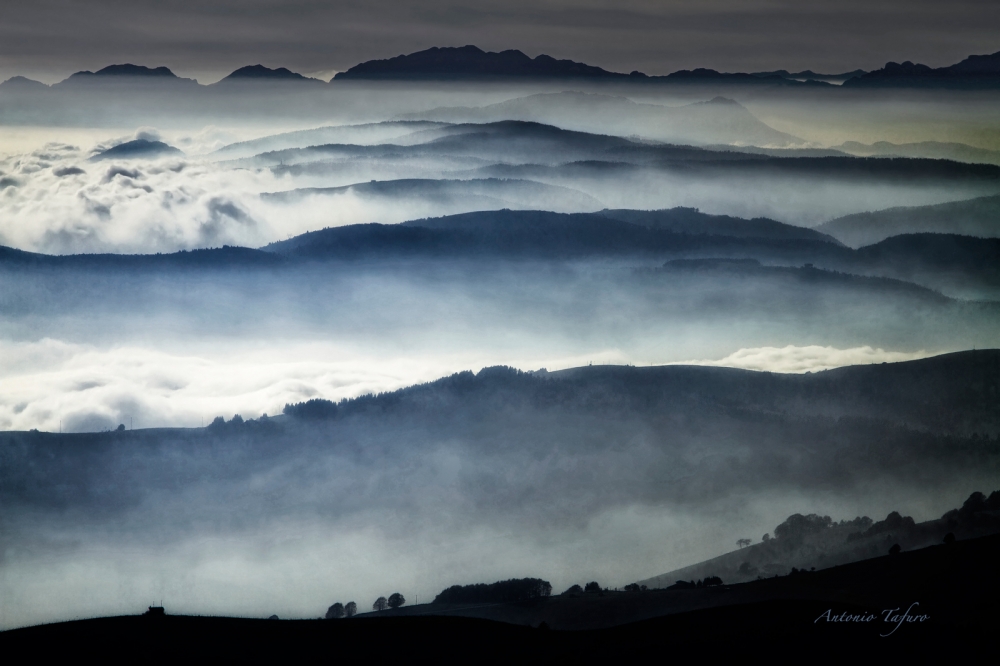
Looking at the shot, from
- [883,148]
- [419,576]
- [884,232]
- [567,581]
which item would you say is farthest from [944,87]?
[419,576]

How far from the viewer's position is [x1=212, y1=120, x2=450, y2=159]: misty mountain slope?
235 inches

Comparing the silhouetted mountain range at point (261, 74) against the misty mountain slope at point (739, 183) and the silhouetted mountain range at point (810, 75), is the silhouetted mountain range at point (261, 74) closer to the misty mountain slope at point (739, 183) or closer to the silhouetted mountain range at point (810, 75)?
the misty mountain slope at point (739, 183)

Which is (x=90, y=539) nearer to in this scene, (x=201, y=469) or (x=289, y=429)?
(x=201, y=469)

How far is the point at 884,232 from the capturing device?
6.39 meters

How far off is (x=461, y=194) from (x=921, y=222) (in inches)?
122

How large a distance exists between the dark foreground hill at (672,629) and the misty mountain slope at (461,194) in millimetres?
2513

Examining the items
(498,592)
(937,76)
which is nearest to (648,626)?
(498,592)

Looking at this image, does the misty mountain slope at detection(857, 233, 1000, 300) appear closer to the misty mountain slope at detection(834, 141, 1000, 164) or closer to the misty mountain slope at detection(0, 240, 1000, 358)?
the misty mountain slope at detection(0, 240, 1000, 358)

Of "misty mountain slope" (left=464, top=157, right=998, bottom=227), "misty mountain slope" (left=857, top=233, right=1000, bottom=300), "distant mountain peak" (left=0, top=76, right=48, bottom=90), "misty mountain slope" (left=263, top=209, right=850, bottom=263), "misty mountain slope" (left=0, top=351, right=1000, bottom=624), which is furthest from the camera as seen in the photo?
"misty mountain slope" (left=857, top=233, right=1000, bottom=300)

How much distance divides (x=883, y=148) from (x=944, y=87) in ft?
1.80

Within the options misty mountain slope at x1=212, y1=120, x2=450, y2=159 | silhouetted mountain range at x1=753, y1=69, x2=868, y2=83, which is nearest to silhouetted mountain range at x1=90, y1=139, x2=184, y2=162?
misty mountain slope at x1=212, y1=120, x2=450, y2=159

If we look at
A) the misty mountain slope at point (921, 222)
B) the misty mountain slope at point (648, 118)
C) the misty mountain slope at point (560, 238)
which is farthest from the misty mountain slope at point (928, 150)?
the misty mountain slope at point (560, 238)

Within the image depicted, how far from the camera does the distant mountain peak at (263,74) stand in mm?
6043

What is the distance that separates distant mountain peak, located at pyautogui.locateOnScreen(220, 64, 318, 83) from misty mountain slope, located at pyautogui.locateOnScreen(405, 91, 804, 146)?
50.8 inches
